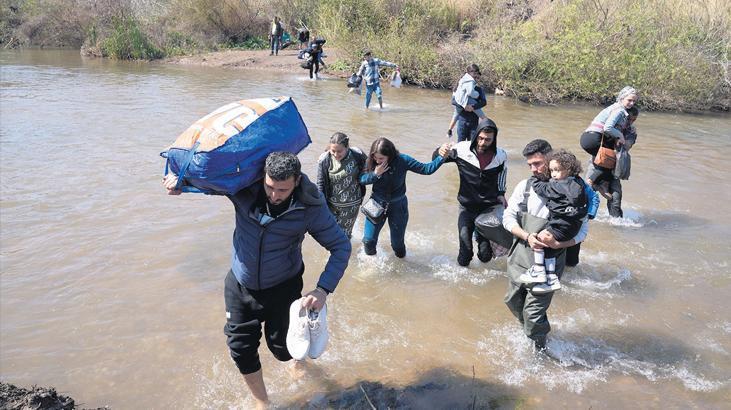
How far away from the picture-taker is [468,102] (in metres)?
7.79

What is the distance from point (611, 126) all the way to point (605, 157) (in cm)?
45

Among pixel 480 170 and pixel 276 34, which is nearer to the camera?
pixel 480 170

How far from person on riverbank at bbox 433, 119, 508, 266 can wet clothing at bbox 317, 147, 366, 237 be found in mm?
830

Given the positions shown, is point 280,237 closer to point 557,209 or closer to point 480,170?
point 557,209

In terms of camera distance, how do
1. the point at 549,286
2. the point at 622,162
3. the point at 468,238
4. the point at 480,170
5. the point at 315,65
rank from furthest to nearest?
the point at 315,65
the point at 622,162
the point at 468,238
the point at 480,170
the point at 549,286

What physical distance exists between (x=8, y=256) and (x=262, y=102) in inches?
169

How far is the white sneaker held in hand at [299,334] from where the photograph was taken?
9.11ft

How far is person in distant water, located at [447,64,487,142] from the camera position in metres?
7.73

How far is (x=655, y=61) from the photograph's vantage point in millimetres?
15219

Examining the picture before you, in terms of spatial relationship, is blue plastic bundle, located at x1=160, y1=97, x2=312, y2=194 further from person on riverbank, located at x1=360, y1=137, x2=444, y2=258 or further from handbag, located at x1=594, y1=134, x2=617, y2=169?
handbag, located at x1=594, y1=134, x2=617, y2=169

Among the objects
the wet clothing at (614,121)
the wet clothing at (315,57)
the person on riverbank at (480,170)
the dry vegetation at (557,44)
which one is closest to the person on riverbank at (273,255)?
the person on riverbank at (480,170)

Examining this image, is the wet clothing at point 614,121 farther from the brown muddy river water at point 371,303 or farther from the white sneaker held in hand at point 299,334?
the white sneaker held in hand at point 299,334

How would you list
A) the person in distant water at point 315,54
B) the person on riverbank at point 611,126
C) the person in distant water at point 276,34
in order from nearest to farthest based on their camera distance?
the person on riverbank at point 611,126 → the person in distant water at point 315,54 → the person in distant water at point 276,34

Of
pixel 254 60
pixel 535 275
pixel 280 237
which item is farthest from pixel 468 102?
pixel 254 60
